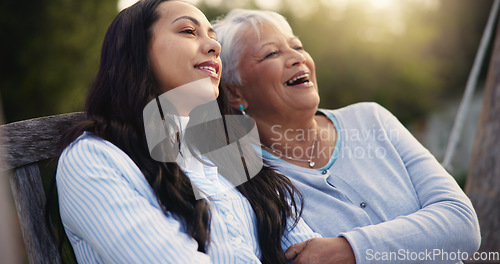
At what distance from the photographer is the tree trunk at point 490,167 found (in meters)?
3.02

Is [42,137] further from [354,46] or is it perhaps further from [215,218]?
[354,46]

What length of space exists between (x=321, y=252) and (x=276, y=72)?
0.98m

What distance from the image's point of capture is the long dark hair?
136 cm

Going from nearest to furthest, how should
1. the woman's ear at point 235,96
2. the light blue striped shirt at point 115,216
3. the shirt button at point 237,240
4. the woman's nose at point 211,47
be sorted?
the light blue striped shirt at point 115,216 < the shirt button at point 237,240 < the woman's nose at point 211,47 < the woman's ear at point 235,96

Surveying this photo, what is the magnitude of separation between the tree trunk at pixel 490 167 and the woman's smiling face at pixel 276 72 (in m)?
1.55

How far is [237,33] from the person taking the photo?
7.57 feet

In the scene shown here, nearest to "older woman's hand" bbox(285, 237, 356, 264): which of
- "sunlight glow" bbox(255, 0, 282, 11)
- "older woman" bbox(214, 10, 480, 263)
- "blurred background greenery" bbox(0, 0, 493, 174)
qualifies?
"older woman" bbox(214, 10, 480, 263)

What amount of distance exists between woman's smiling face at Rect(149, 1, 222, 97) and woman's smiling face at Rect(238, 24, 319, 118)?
2.15 ft

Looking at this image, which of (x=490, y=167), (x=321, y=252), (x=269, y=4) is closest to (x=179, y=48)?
(x=321, y=252)

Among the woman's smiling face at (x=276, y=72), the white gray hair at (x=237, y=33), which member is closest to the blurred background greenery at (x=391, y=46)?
the white gray hair at (x=237, y=33)

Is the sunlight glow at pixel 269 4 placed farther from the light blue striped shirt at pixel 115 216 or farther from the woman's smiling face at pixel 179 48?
the light blue striped shirt at pixel 115 216

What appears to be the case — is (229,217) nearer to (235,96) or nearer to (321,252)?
(321,252)

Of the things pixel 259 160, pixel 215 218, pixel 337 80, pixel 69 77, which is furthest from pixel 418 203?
pixel 337 80

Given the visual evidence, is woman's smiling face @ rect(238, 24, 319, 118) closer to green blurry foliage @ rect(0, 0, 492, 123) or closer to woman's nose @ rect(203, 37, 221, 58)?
woman's nose @ rect(203, 37, 221, 58)
